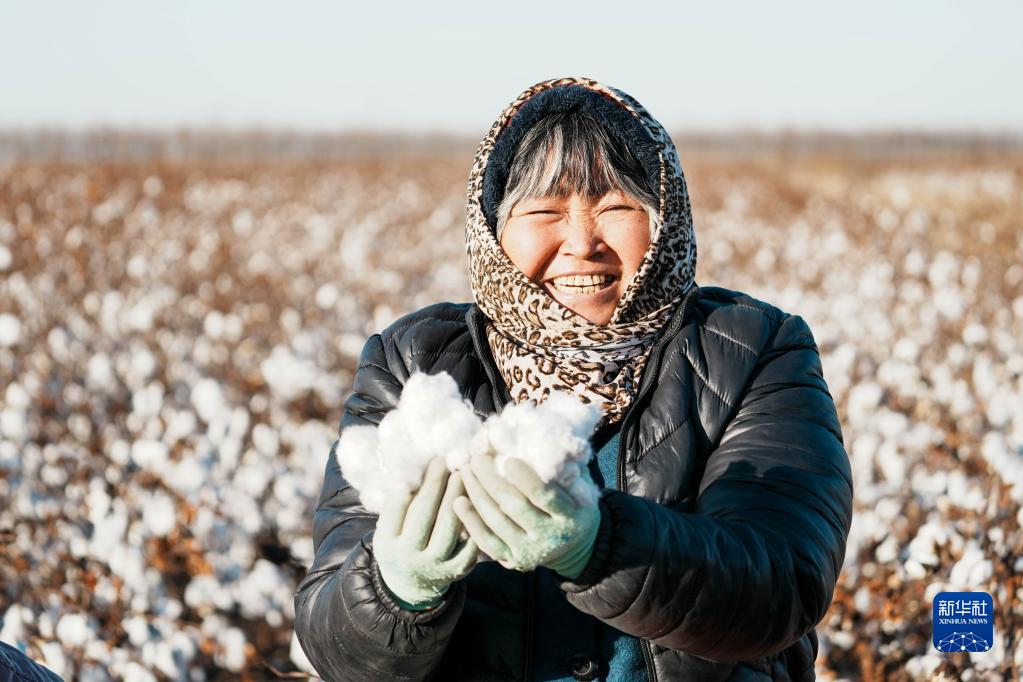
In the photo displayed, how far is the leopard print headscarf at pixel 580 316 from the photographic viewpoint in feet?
5.45

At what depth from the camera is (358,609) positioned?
135 cm

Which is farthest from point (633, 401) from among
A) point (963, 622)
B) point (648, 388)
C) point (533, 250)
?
point (963, 622)

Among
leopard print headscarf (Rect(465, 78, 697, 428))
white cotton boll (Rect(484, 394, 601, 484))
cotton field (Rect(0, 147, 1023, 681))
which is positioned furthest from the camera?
cotton field (Rect(0, 147, 1023, 681))

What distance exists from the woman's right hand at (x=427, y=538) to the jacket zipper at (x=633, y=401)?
0.27 m

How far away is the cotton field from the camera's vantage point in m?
3.36

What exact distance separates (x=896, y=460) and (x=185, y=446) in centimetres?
266

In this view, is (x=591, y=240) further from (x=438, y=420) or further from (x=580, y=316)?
(x=438, y=420)

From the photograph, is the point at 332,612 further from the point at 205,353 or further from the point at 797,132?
the point at 797,132

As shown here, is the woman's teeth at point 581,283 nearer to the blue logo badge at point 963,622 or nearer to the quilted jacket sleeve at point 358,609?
the quilted jacket sleeve at point 358,609

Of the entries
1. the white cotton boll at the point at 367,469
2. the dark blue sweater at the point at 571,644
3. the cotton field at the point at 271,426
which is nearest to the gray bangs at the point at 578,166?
the dark blue sweater at the point at 571,644

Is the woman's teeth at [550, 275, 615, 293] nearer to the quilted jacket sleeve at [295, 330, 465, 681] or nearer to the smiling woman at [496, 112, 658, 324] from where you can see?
the smiling woman at [496, 112, 658, 324]

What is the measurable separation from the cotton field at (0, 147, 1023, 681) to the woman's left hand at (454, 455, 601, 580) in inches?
67.8

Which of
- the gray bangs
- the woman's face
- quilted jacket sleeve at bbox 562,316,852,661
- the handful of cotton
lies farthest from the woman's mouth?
the handful of cotton

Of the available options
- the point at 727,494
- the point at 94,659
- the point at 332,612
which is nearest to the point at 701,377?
the point at 727,494
